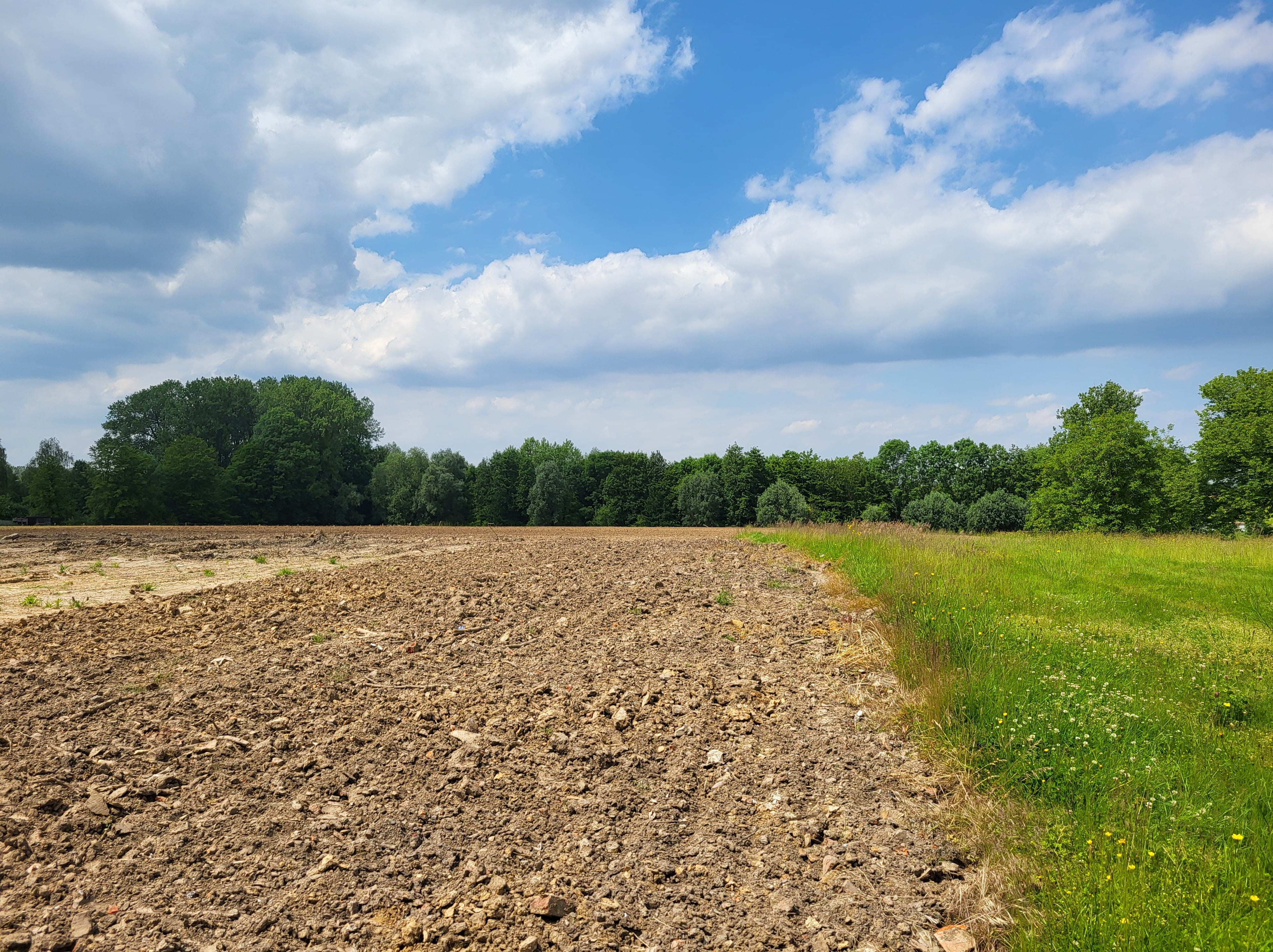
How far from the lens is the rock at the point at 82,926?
3.57 m

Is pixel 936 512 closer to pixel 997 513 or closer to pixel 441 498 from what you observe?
pixel 997 513

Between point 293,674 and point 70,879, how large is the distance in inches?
129

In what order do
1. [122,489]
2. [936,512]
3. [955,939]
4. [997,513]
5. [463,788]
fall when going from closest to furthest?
[955,939], [463,788], [122,489], [936,512], [997,513]

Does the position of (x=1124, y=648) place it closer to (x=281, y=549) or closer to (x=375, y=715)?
(x=375, y=715)

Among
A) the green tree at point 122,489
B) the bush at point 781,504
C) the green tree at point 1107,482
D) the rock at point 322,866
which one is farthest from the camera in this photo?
the bush at point 781,504

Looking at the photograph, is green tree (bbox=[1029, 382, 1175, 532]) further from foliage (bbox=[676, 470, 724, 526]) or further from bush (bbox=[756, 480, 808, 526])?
foliage (bbox=[676, 470, 724, 526])

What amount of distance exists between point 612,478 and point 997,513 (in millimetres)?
33593

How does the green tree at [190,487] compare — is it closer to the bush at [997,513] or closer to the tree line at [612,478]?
the tree line at [612,478]

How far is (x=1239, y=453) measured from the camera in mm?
34281

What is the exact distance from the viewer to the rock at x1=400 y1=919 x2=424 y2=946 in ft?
11.7

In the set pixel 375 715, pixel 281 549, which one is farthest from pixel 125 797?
pixel 281 549

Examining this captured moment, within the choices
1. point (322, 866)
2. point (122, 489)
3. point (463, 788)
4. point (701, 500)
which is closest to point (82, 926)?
point (322, 866)

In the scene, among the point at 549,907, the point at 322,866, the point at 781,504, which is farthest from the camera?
the point at 781,504

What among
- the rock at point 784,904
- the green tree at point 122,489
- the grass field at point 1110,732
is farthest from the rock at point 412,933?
the green tree at point 122,489
